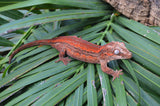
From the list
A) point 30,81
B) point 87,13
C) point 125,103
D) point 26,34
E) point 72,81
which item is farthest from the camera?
point 26,34

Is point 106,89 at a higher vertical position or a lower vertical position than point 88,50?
lower

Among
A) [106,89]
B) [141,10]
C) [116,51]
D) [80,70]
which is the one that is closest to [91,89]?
[106,89]

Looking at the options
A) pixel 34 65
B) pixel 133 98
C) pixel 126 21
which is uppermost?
pixel 126 21

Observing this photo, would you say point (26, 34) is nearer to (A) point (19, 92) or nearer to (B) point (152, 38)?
(A) point (19, 92)

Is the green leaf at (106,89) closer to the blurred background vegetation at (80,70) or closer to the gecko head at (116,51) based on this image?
the blurred background vegetation at (80,70)

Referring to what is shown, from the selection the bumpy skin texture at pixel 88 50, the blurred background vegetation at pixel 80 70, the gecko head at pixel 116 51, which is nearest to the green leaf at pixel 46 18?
the blurred background vegetation at pixel 80 70

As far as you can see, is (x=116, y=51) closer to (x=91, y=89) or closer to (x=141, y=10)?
(x=91, y=89)

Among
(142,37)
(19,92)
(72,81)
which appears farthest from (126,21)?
(19,92)
